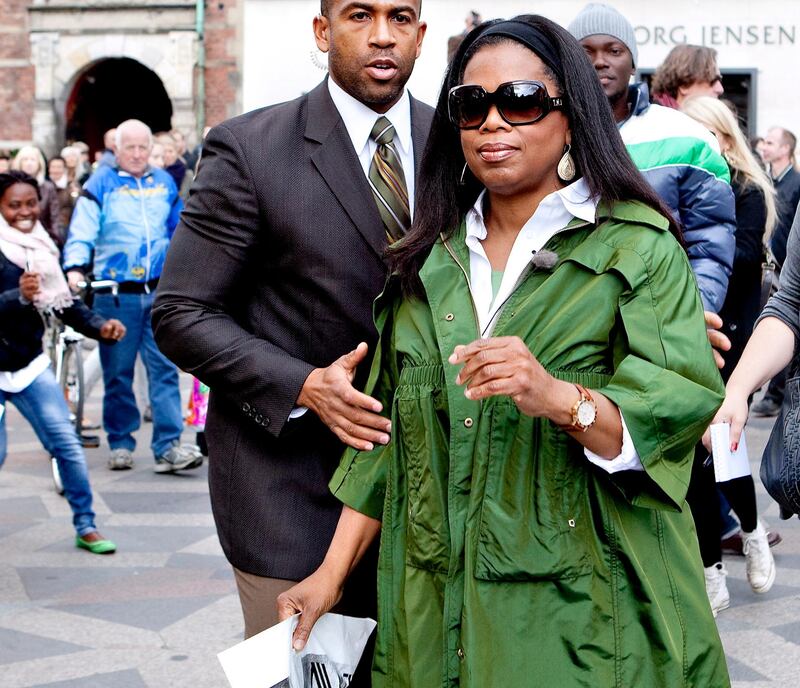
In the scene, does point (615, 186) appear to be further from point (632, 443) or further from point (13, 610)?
point (13, 610)

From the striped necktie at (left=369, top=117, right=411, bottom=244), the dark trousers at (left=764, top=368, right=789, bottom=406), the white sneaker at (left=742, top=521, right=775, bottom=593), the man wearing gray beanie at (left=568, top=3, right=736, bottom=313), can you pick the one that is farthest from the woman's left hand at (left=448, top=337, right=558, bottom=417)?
the dark trousers at (left=764, top=368, right=789, bottom=406)

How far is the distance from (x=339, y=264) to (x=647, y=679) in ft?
3.63

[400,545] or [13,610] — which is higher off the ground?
[400,545]

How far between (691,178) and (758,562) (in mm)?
1908

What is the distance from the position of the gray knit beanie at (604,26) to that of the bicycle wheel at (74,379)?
5448 mm

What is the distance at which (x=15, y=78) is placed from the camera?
87.3ft

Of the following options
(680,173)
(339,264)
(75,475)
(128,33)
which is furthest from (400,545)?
(128,33)

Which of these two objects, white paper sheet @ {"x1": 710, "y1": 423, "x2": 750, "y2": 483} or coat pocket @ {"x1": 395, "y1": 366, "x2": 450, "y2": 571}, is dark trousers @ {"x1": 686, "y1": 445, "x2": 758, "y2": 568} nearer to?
white paper sheet @ {"x1": 710, "y1": 423, "x2": 750, "y2": 483}

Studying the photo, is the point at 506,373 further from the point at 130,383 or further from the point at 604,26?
the point at 130,383

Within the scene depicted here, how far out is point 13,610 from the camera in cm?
556

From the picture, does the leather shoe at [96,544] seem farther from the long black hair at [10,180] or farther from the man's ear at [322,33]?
the man's ear at [322,33]

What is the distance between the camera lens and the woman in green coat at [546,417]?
2174 millimetres

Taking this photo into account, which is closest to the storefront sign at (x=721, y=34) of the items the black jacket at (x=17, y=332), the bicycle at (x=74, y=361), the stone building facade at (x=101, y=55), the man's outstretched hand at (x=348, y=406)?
the stone building facade at (x=101, y=55)

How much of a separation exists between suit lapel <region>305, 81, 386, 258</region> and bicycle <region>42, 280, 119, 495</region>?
5.75 meters
